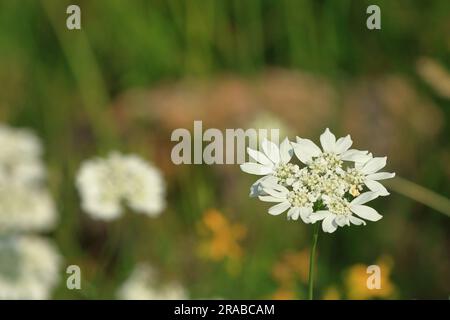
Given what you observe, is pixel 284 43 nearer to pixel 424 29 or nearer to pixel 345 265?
pixel 424 29

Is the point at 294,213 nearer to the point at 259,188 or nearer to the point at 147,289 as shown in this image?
the point at 259,188

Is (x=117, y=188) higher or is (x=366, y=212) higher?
(x=117, y=188)

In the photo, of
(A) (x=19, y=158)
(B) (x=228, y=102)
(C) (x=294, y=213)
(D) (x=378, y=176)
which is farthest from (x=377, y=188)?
(B) (x=228, y=102)

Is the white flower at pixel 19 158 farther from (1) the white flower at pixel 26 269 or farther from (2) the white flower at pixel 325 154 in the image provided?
(2) the white flower at pixel 325 154

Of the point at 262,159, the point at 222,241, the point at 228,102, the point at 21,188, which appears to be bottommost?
the point at 262,159

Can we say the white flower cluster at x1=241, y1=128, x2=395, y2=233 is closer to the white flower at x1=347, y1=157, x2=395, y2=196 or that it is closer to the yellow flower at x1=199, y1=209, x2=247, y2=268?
the white flower at x1=347, y1=157, x2=395, y2=196
